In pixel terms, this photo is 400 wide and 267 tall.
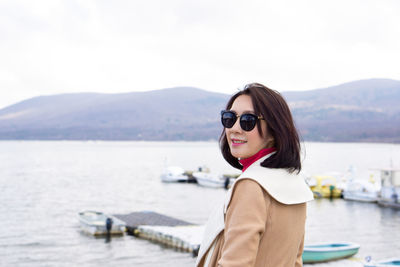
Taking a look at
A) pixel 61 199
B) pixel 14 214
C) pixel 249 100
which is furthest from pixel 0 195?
pixel 249 100

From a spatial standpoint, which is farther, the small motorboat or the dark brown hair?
the small motorboat

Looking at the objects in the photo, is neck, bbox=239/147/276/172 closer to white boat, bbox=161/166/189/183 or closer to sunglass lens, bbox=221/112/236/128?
sunglass lens, bbox=221/112/236/128

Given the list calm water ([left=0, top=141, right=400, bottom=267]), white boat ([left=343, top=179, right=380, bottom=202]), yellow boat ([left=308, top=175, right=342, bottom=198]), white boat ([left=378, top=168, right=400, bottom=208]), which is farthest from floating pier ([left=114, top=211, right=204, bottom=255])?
white boat ([left=343, top=179, right=380, bottom=202])

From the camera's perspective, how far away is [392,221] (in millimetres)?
31031

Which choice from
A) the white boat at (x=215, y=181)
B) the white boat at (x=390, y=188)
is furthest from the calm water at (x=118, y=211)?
the white boat at (x=215, y=181)

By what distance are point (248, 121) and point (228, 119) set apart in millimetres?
158

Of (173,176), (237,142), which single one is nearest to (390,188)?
(173,176)

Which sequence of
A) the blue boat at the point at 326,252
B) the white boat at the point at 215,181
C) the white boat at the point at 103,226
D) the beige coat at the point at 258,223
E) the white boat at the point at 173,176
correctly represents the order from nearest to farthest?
1. the beige coat at the point at 258,223
2. the blue boat at the point at 326,252
3. the white boat at the point at 103,226
4. the white boat at the point at 215,181
5. the white boat at the point at 173,176

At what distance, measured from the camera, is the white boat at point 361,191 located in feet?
127

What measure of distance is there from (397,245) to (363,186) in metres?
18.2

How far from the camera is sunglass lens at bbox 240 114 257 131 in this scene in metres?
2.27

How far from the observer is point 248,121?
227cm

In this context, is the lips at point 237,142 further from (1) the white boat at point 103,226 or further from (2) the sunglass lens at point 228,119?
(1) the white boat at point 103,226

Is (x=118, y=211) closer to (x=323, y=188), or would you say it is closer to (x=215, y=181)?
(x=215, y=181)
